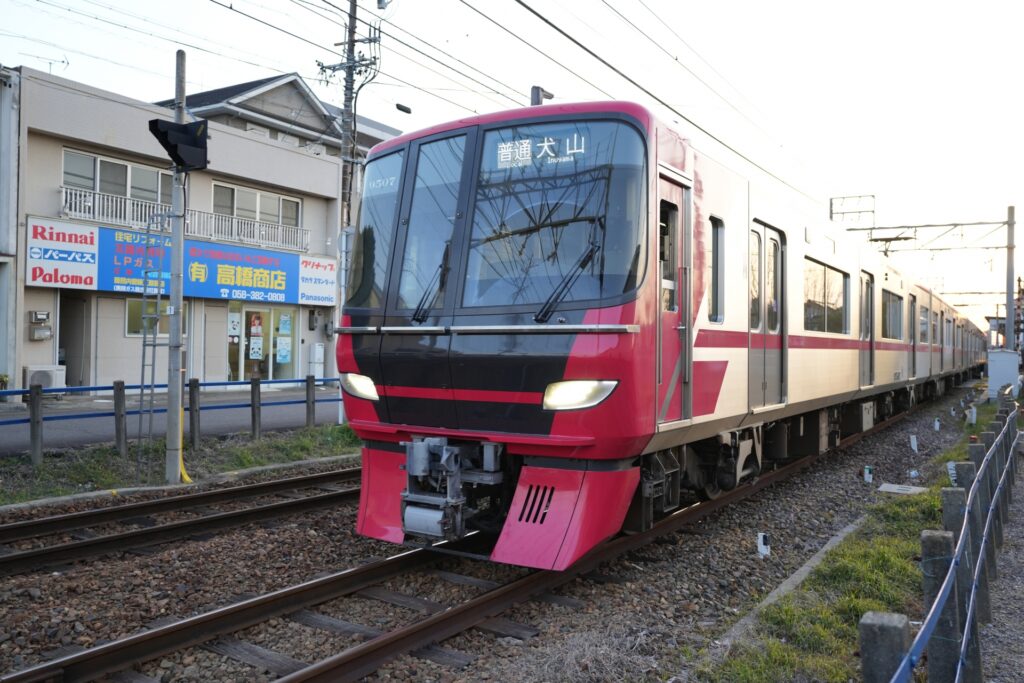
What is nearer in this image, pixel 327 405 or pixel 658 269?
pixel 658 269

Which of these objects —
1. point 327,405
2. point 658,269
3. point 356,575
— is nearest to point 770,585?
point 658,269

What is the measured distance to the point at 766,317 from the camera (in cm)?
738

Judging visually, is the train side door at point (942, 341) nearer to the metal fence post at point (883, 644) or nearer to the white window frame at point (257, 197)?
the white window frame at point (257, 197)

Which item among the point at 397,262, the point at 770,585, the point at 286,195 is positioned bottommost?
the point at 770,585

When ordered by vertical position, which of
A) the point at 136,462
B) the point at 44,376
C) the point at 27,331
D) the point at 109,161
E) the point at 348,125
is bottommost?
the point at 136,462

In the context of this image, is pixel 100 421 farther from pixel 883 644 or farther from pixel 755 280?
pixel 883 644

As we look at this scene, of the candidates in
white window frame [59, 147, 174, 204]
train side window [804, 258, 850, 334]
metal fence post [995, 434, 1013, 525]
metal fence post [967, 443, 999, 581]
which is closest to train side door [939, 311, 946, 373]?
train side window [804, 258, 850, 334]

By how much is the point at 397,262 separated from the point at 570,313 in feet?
4.78

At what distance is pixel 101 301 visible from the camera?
1930cm

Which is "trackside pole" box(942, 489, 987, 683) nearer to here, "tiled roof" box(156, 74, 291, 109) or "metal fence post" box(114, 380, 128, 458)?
"metal fence post" box(114, 380, 128, 458)

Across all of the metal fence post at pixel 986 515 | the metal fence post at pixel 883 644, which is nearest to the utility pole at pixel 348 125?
the metal fence post at pixel 986 515

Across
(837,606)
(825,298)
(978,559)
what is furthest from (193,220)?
Answer: (978,559)

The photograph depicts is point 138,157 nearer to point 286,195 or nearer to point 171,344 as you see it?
point 286,195

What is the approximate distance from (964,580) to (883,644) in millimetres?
2019
